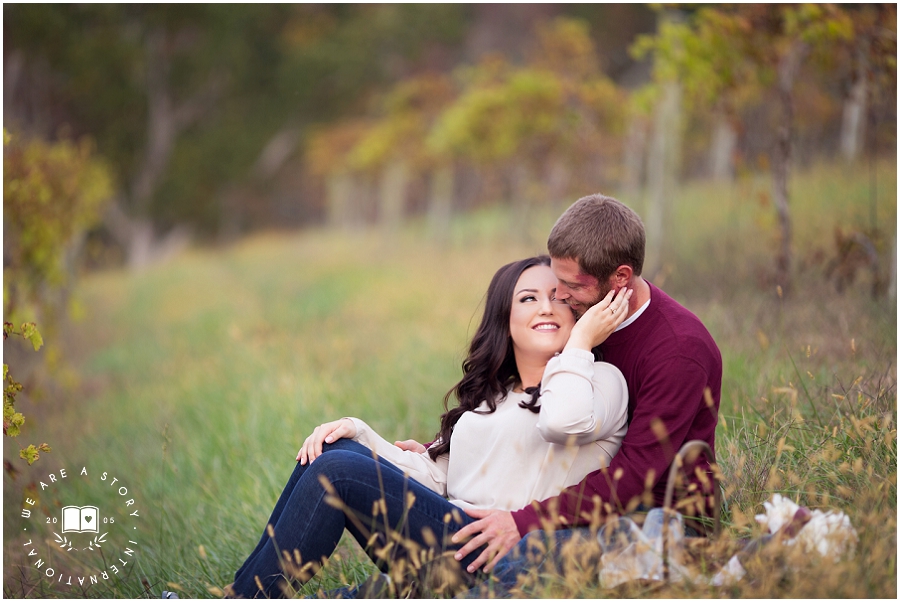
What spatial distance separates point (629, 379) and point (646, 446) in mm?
263

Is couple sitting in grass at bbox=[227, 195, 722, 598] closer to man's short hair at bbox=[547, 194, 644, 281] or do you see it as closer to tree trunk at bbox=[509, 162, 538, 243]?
man's short hair at bbox=[547, 194, 644, 281]

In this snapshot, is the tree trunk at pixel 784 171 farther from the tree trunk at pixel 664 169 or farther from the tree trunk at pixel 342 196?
the tree trunk at pixel 342 196

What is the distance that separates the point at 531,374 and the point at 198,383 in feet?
16.7

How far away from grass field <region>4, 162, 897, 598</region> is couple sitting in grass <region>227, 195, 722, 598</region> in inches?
9.6

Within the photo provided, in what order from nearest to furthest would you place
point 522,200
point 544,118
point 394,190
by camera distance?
point 544,118 < point 522,200 < point 394,190

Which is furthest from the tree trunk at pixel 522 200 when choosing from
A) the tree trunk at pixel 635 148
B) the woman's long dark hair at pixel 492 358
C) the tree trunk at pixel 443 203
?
the woman's long dark hair at pixel 492 358

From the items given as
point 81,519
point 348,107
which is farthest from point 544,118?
point 348,107

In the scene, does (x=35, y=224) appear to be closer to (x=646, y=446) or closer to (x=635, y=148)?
(x=646, y=446)

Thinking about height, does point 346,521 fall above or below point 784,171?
below

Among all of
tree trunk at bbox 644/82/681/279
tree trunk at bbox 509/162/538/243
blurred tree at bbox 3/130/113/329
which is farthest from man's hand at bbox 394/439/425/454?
tree trunk at bbox 509/162/538/243

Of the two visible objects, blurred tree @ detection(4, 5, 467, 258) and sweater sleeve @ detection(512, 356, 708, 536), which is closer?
sweater sleeve @ detection(512, 356, 708, 536)

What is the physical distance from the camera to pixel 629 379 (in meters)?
2.59

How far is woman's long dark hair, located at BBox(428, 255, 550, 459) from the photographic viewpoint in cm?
289

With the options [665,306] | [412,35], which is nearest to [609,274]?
[665,306]
